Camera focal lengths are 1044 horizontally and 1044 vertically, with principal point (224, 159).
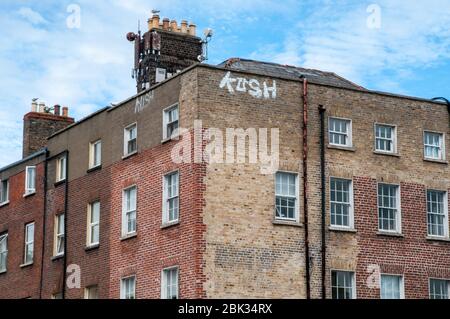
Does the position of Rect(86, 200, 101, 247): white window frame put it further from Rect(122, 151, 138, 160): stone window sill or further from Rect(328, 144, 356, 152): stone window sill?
Rect(328, 144, 356, 152): stone window sill

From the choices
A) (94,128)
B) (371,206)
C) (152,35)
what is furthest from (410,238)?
(152,35)

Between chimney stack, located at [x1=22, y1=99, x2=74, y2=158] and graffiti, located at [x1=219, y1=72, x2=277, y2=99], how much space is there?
54.9 feet

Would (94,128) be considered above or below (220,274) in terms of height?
above

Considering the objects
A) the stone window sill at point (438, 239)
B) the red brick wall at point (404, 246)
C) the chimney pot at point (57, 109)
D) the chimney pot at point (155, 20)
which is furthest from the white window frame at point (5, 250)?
the stone window sill at point (438, 239)

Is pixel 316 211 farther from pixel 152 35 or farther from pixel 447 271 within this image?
pixel 152 35

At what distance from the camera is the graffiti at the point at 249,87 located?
124ft

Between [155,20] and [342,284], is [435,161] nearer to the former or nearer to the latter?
[342,284]

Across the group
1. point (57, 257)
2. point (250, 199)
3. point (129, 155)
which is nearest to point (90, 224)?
point (57, 257)

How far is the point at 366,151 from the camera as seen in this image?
4006 cm

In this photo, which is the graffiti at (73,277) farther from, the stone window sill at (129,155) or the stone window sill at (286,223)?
the stone window sill at (286,223)

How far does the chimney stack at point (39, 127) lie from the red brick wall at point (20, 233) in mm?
2032

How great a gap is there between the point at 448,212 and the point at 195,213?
36.3ft

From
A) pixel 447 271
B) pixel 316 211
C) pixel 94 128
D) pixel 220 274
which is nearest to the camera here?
pixel 220 274

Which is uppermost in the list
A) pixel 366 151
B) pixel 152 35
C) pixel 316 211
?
pixel 152 35
